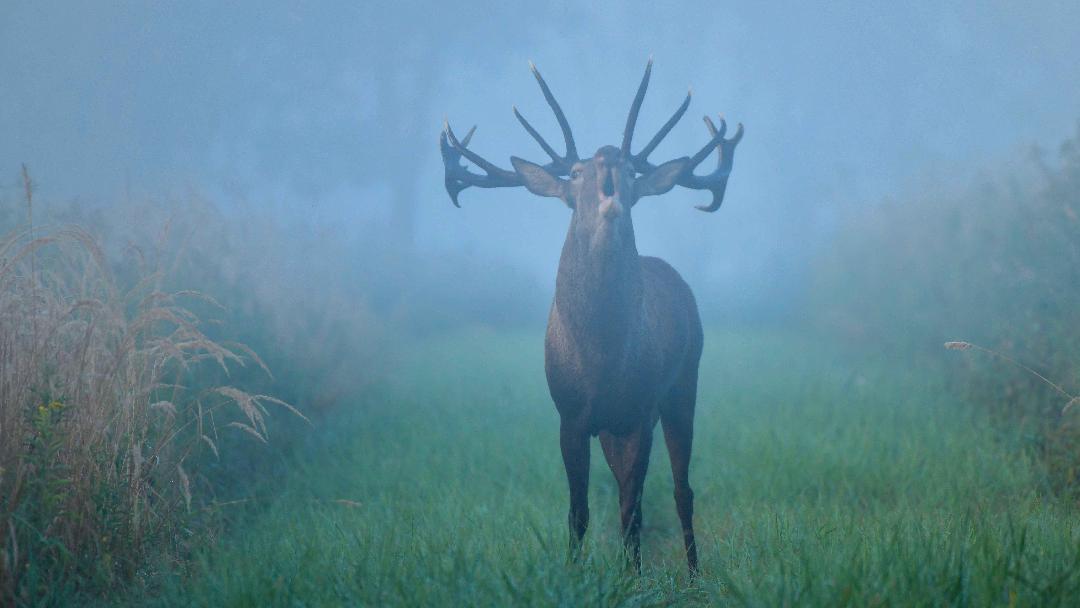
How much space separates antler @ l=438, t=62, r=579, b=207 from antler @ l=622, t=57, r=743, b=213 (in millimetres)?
323

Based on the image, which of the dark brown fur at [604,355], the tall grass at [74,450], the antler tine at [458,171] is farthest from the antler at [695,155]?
the tall grass at [74,450]

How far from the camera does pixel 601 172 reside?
3.41 meters

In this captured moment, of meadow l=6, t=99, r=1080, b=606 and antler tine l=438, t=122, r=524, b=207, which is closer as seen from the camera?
meadow l=6, t=99, r=1080, b=606

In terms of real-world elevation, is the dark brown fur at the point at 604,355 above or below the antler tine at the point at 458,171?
below

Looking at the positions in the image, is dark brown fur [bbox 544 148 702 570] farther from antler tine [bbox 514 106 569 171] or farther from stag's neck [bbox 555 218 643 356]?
antler tine [bbox 514 106 569 171]

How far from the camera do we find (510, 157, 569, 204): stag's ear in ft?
12.2

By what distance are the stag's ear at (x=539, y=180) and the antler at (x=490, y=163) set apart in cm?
5

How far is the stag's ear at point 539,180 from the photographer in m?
3.73

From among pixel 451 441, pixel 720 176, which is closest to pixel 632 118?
pixel 720 176

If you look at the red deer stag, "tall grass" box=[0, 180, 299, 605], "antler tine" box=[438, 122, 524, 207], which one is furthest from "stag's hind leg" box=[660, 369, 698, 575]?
"tall grass" box=[0, 180, 299, 605]

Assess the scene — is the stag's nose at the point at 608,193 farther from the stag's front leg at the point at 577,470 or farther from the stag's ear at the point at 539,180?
the stag's front leg at the point at 577,470

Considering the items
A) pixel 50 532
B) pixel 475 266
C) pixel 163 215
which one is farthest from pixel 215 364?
pixel 475 266

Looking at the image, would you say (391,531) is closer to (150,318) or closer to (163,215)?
(150,318)

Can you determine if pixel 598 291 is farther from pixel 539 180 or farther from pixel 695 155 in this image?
pixel 695 155
